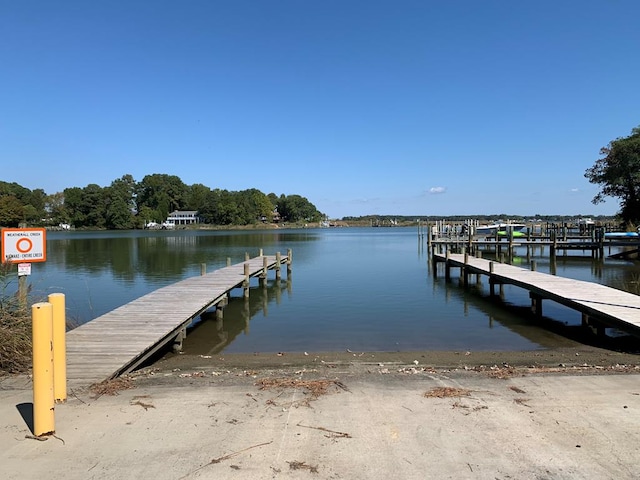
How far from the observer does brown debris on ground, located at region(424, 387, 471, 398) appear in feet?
18.2

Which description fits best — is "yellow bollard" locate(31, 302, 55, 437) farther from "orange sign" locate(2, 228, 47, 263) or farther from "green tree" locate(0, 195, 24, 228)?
"green tree" locate(0, 195, 24, 228)

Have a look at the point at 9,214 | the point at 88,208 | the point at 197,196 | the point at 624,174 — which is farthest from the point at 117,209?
the point at 624,174

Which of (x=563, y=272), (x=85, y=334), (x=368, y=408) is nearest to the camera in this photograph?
(x=368, y=408)

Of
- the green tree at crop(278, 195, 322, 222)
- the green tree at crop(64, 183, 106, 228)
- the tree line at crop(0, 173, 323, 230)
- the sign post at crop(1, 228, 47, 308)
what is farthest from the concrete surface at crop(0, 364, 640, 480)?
the green tree at crop(278, 195, 322, 222)

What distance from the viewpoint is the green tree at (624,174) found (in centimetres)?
3556

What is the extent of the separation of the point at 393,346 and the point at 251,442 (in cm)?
740

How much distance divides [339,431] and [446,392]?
1.80 meters

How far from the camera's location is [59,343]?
4992 millimetres

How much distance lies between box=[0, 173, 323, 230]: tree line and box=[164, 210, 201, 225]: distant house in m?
1.51

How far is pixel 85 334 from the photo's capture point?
920 cm

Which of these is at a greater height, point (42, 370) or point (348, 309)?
point (42, 370)

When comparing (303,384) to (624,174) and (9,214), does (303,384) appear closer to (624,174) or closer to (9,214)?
(624,174)

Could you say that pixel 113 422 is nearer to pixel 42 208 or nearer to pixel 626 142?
pixel 626 142

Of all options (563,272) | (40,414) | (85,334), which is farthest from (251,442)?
(563,272)
